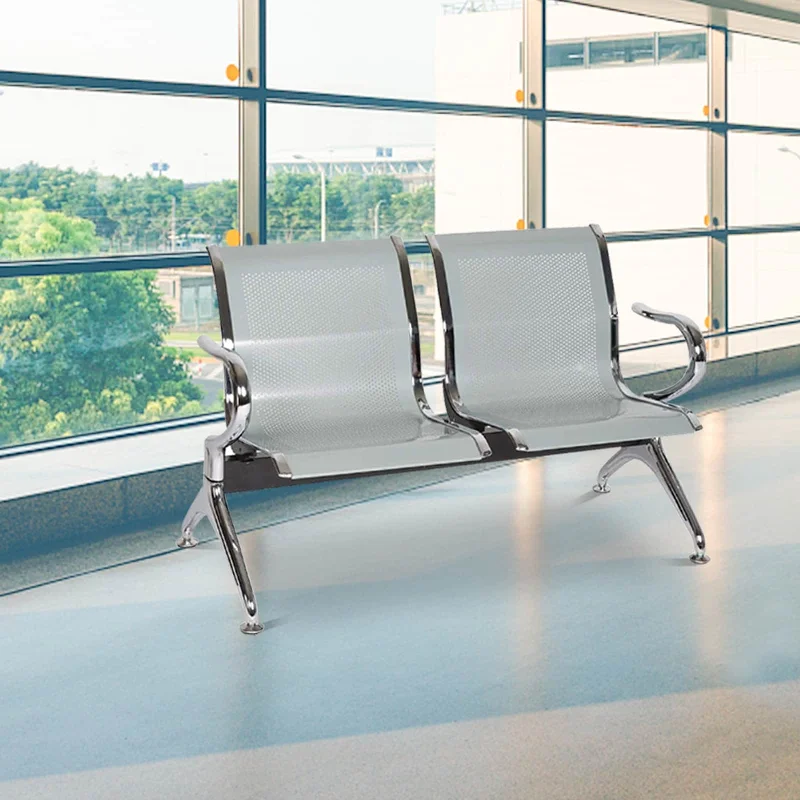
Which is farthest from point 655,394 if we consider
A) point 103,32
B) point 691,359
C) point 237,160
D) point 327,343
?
point 103,32

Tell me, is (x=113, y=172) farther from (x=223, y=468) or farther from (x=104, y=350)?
(x=223, y=468)

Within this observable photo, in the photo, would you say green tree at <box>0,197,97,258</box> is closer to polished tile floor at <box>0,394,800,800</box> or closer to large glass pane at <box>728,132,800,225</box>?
polished tile floor at <box>0,394,800,800</box>

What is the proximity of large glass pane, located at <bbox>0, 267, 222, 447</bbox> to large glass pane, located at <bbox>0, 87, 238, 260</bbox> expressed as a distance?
0.56 ft

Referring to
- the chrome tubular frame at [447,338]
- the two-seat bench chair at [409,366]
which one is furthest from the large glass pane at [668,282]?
the chrome tubular frame at [447,338]

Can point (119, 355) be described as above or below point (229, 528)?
above

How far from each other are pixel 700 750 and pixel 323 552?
1.49 meters

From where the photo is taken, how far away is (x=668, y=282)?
348 inches

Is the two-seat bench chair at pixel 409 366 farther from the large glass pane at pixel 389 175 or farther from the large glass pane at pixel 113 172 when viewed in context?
the large glass pane at pixel 113 172

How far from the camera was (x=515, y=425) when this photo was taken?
3217 millimetres

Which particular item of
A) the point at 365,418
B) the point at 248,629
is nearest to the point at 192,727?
the point at 248,629

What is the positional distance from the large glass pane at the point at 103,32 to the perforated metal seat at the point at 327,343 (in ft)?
9.36

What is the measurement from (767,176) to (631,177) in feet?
4.40

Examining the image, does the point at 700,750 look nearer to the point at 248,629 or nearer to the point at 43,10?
the point at 248,629

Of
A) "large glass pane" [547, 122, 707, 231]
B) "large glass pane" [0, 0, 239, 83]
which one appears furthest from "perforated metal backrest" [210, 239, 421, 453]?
"large glass pane" [547, 122, 707, 231]
